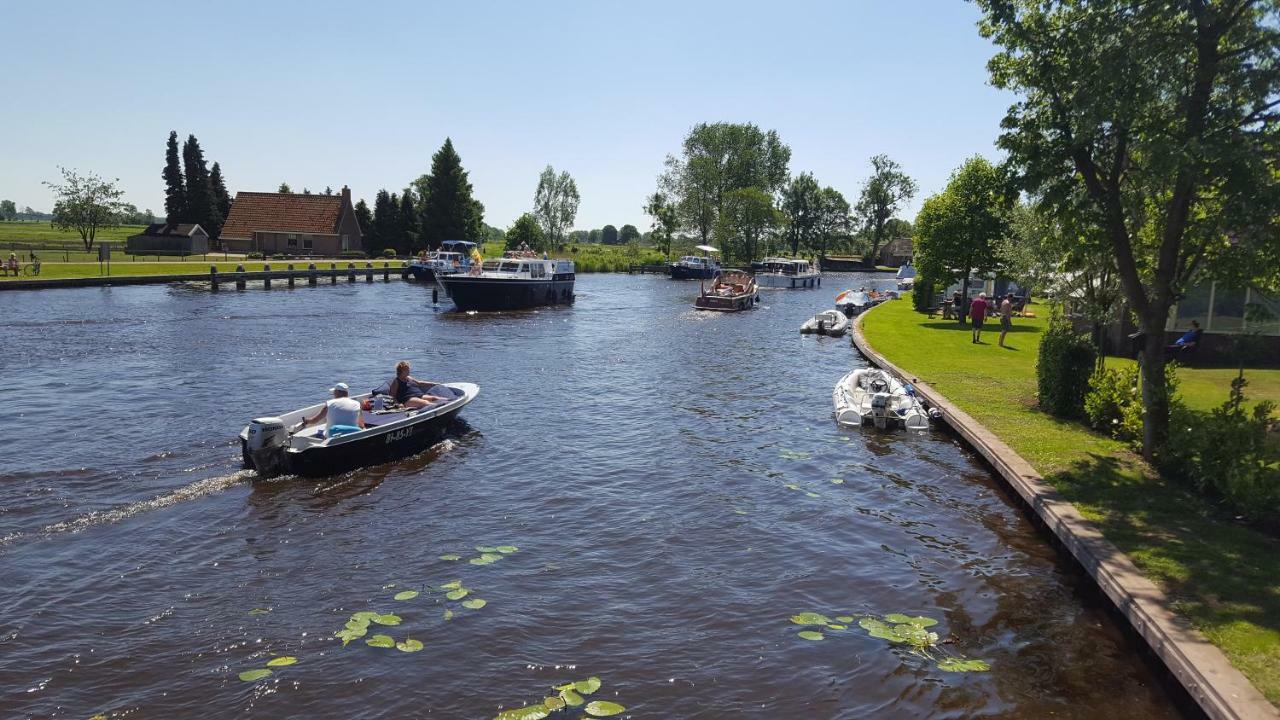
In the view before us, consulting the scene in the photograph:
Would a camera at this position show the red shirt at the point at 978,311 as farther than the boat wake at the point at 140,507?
Yes

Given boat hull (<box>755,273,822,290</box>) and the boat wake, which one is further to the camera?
boat hull (<box>755,273,822,290</box>)

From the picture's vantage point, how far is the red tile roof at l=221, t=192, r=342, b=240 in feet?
297

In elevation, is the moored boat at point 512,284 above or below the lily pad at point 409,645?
above

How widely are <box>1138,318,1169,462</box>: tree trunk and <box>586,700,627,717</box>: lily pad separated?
10825 mm

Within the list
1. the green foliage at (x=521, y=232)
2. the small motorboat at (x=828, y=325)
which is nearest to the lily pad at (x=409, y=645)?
the small motorboat at (x=828, y=325)

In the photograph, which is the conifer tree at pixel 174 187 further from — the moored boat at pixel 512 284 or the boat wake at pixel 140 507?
the boat wake at pixel 140 507

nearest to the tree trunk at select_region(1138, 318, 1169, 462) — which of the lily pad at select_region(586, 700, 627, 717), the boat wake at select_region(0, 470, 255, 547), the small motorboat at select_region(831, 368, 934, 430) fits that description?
the small motorboat at select_region(831, 368, 934, 430)

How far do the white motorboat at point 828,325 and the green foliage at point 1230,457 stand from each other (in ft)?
85.5

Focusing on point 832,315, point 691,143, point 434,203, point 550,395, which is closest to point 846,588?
point 550,395

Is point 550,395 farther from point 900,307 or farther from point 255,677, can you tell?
point 900,307

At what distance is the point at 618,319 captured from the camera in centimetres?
4809

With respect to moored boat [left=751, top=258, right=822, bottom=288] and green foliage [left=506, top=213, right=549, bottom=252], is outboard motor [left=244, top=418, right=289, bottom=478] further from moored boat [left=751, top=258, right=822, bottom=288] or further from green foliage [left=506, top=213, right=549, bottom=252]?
green foliage [left=506, top=213, right=549, bottom=252]

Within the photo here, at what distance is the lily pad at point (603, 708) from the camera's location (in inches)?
309

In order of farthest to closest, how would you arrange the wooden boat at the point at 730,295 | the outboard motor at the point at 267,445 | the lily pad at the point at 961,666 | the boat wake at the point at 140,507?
the wooden boat at the point at 730,295 < the outboard motor at the point at 267,445 < the boat wake at the point at 140,507 < the lily pad at the point at 961,666
